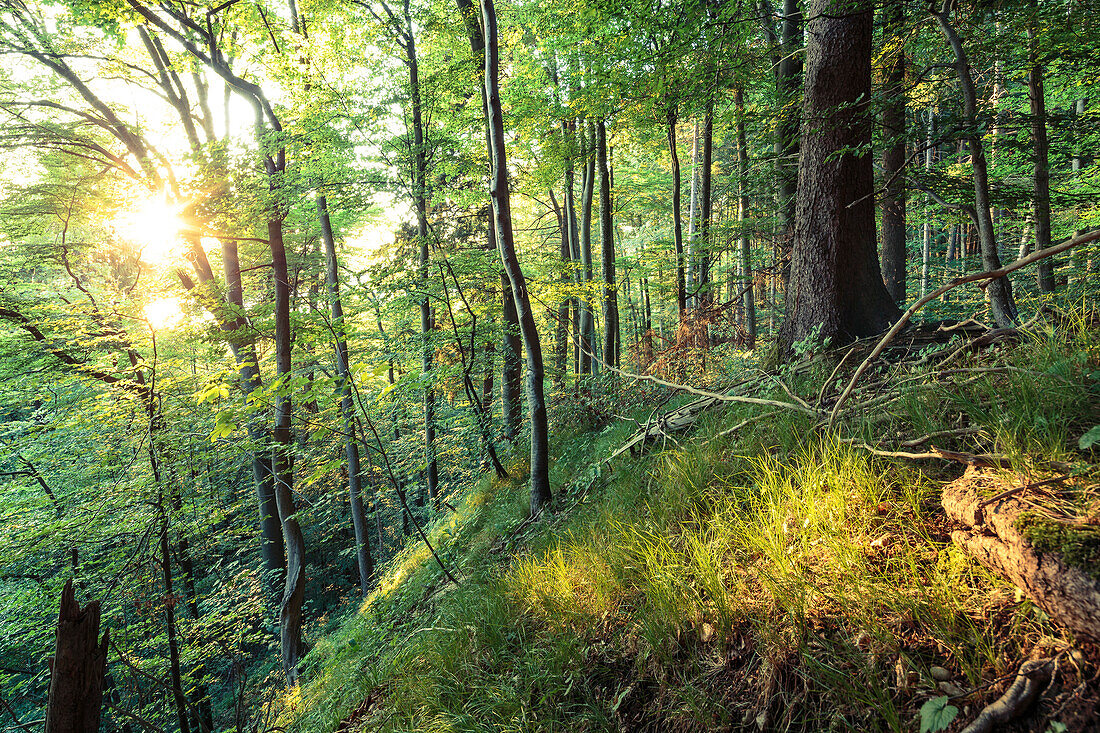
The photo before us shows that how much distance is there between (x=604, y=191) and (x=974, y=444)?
778 centimetres

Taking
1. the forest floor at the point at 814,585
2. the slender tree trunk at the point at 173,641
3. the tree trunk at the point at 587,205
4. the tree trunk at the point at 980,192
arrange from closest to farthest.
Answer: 1. the forest floor at the point at 814,585
2. the tree trunk at the point at 980,192
3. the slender tree trunk at the point at 173,641
4. the tree trunk at the point at 587,205

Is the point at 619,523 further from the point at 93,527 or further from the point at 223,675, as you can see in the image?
the point at 223,675

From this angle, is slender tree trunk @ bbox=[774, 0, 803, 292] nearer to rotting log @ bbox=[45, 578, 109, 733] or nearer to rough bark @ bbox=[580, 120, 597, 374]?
rough bark @ bbox=[580, 120, 597, 374]

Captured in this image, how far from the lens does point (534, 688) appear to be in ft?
7.31

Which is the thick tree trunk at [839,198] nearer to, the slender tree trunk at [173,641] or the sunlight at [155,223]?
the slender tree trunk at [173,641]

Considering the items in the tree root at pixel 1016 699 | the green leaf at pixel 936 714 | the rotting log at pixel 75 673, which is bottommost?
the rotting log at pixel 75 673

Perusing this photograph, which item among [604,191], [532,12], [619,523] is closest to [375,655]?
[619,523]

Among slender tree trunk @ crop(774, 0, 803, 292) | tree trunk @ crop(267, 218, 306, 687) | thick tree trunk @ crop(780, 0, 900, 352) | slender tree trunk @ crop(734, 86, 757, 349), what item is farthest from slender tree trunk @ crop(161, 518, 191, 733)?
slender tree trunk @ crop(734, 86, 757, 349)

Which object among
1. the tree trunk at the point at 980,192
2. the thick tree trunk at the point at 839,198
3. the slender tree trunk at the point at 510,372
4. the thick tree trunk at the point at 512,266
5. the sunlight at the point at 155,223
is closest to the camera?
the tree trunk at the point at 980,192

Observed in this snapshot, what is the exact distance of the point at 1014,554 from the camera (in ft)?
4.38

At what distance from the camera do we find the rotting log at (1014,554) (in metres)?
1.15

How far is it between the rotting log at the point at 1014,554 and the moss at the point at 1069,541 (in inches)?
0.6

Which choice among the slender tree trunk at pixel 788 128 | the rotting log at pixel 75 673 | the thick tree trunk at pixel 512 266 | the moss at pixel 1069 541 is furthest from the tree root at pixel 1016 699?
the slender tree trunk at pixel 788 128

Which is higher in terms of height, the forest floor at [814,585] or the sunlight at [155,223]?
the sunlight at [155,223]
